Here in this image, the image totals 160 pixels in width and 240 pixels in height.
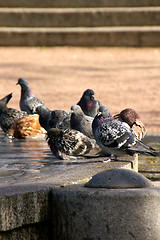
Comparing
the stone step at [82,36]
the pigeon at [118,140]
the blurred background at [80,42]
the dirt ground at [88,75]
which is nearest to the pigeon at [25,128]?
the pigeon at [118,140]

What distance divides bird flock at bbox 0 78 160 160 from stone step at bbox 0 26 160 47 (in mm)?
9385

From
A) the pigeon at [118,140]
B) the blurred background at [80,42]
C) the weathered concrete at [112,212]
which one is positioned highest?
the blurred background at [80,42]

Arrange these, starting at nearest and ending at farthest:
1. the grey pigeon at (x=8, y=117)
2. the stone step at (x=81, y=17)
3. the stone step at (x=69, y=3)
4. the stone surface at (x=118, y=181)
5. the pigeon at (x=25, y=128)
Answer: the stone surface at (x=118, y=181), the pigeon at (x=25, y=128), the grey pigeon at (x=8, y=117), the stone step at (x=81, y=17), the stone step at (x=69, y=3)

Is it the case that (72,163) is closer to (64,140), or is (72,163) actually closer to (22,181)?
(64,140)

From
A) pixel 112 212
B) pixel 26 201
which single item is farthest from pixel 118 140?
pixel 26 201

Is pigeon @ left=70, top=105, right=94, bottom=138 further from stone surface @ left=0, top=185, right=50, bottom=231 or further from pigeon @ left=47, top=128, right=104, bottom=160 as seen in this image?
stone surface @ left=0, top=185, right=50, bottom=231

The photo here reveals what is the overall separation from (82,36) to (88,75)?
3097mm

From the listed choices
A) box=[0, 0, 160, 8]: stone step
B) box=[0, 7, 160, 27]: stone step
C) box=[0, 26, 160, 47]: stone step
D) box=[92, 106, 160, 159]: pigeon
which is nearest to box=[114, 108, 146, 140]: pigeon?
box=[92, 106, 160, 159]: pigeon

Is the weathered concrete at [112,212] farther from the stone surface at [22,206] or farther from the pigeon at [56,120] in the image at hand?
the pigeon at [56,120]

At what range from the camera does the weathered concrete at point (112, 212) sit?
336 centimetres

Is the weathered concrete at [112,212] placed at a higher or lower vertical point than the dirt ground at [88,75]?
lower

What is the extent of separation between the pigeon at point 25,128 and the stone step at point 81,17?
39.9 ft

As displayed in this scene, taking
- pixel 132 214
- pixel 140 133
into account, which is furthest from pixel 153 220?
pixel 140 133

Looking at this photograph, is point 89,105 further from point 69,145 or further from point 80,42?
point 80,42
